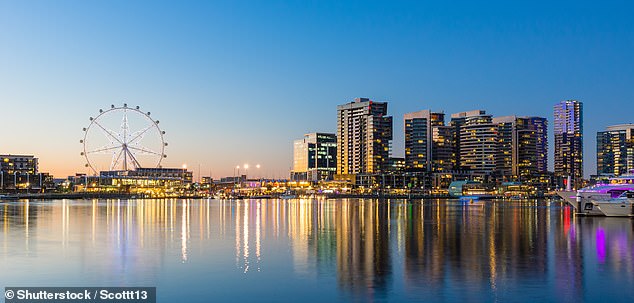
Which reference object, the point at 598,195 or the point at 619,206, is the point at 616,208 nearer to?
the point at 619,206

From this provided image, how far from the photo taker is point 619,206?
9012cm

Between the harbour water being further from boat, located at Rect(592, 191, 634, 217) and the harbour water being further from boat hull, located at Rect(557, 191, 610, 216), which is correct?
boat hull, located at Rect(557, 191, 610, 216)

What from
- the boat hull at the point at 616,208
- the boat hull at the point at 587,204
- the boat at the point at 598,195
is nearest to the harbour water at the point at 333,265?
the boat hull at the point at 616,208

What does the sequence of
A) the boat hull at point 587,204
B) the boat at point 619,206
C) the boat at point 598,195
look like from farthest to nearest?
1. the boat hull at point 587,204
2. the boat at point 598,195
3. the boat at point 619,206

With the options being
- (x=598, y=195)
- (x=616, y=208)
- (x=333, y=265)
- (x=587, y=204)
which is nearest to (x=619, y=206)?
(x=616, y=208)

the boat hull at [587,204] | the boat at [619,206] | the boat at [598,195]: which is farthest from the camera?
the boat hull at [587,204]

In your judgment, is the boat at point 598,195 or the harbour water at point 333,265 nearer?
the harbour water at point 333,265

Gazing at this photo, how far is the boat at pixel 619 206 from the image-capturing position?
8919 cm

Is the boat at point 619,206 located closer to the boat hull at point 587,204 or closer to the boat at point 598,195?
the boat at point 598,195

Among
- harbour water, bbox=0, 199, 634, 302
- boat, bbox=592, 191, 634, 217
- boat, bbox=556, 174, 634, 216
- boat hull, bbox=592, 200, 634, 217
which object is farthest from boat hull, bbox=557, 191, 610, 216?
harbour water, bbox=0, 199, 634, 302

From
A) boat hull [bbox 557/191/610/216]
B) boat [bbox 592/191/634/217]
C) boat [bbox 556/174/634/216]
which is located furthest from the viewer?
boat hull [bbox 557/191/610/216]

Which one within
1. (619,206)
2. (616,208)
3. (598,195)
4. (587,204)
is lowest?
(616,208)

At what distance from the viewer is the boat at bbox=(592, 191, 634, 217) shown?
8919cm

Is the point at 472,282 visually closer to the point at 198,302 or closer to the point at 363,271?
the point at 363,271
